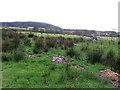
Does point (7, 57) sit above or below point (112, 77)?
above

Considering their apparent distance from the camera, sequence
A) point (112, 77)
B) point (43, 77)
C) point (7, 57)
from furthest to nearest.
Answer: point (7, 57)
point (112, 77)
point (43, 77)

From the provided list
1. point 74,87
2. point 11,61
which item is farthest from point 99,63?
point 74,87

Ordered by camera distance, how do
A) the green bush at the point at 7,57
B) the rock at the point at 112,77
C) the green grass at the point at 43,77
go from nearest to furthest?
the green grass at the point at 43,77 → the rock at the point at 112,77 → the green bush at the point at 7,57

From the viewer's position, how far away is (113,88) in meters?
14.5

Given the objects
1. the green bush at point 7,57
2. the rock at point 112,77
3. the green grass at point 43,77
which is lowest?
the rock at point 112,77

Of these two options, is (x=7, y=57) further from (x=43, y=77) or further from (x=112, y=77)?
(x=112, y=77)

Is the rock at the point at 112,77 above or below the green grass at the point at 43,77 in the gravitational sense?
below

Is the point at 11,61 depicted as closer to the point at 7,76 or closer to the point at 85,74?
the point at 7,76

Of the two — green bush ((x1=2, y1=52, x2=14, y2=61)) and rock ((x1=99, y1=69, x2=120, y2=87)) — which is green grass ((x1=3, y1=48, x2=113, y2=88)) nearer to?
rock ((x1=99, y1=69, x2=120, y2=87))

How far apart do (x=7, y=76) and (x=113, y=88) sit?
18.6ft

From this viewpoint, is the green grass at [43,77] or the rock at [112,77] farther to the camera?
the rock at [112,77]

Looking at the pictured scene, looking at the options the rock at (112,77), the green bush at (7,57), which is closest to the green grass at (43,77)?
the rock at (112,77)

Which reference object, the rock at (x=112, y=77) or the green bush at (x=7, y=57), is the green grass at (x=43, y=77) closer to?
the rock at (x=112, y=77)

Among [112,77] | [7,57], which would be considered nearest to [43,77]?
[112,77]
